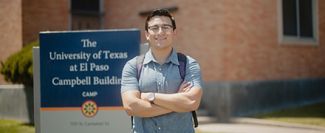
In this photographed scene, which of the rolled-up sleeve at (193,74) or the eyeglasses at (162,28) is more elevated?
the eyeglasses at (162,28)

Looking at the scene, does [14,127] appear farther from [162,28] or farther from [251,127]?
[162,28]

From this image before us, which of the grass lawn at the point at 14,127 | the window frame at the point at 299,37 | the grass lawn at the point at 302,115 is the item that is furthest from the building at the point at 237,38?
the grass lawn at the point at 14,127

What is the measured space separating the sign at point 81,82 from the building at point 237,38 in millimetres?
6068

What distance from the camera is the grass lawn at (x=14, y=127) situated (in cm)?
922

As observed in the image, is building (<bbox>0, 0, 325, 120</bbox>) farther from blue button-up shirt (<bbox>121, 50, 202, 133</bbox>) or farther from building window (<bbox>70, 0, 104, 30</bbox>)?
blue button-up shirt (<bbox>121, 50, 202, 133</bbox>)

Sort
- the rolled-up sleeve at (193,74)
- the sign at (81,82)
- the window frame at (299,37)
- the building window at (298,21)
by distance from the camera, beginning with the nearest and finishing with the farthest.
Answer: the rolled-up sleeve at (193,74), the sign at (81,82), the window frame at (299,37), the building window at (298,21)

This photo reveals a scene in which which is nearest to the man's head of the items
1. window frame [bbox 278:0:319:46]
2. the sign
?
the sign

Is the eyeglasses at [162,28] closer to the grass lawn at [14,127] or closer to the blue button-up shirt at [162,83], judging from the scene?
the blue button-up shirt at [162,83]

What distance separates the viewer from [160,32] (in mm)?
3074

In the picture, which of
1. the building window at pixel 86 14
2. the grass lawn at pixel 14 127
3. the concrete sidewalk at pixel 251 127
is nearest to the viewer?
the concrete sidewalk at pixel 251 127

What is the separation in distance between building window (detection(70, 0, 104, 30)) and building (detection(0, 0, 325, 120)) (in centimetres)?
5

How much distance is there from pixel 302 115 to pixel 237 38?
7.82ft

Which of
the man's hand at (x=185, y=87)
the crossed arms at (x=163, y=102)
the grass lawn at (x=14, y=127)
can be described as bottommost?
the grass lawn at (x=14, y=127)

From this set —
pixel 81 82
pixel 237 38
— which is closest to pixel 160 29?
pixel 81 82
